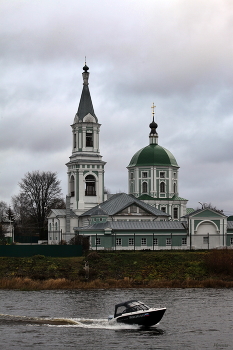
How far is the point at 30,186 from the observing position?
297ft

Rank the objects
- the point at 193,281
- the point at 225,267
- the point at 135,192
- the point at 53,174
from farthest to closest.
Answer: the point at 53,174
the point at 135,192
the point at 225,267
the point at 193,281

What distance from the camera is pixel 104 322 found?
29641 mm

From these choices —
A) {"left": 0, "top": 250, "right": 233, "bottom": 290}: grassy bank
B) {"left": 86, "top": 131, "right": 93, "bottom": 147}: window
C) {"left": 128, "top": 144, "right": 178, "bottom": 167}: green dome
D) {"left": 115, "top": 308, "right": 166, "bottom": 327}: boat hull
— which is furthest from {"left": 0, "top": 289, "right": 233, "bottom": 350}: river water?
{"left": 128, "top": 144, "right": 178, "bottom": 167}: green dome

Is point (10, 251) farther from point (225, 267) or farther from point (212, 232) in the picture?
point (212, 232)

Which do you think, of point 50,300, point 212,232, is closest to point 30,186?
point 212,232

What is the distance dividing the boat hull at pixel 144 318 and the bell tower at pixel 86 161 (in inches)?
1783

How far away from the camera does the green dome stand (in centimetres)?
8588

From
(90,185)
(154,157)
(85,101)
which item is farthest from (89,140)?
(154,157)

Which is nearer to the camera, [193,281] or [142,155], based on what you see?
[193,281]

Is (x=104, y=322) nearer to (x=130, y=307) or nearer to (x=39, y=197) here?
(x=130, y=307)

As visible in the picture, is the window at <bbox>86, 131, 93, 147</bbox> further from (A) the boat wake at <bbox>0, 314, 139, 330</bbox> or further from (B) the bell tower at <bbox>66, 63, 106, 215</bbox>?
(A) the boat wake at <bbox>0, 314, 139, 330</bbox>

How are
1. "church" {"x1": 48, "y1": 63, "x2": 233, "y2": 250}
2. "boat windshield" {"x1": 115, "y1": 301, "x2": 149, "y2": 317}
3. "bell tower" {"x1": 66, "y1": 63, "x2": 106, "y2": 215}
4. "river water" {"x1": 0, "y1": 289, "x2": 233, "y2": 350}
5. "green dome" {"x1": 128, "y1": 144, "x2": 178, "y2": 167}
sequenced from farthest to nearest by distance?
"green dome" {"x1": 128, "y1": 144, "x2": 178, "y2": 167}, "bell tower" {"x1": 66, "y1": 63, "x2": 106, "y2": 215}, "church" {"x1": 48, "y1": 63, "x2": 233, "y2": 250}, "boat windshield" {"x1": 115, "y1": 301, "x2": 149, "y2": 317}, "river water" {"x1": 0, "y1": 289, "x2": 233, "y2": 350}

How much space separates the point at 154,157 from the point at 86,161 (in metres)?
14.2

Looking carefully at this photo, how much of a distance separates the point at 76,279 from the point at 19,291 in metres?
5.97
